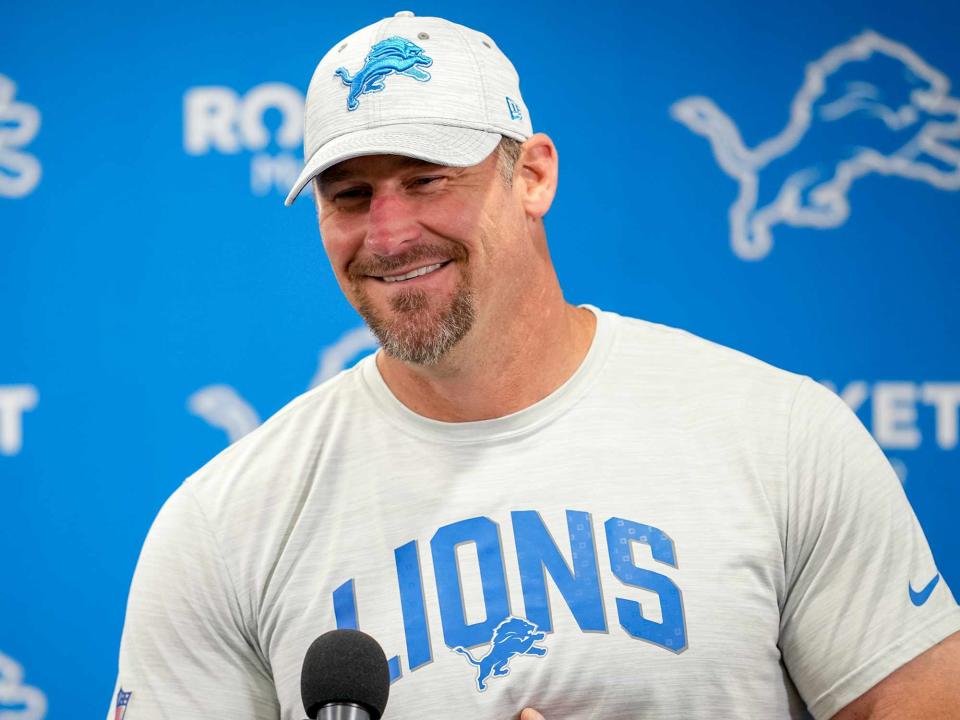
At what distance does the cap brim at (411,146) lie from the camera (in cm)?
94

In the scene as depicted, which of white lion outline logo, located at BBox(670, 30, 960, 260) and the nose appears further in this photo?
white lion outline logo, located at BBox(670, 30, 960, 260)

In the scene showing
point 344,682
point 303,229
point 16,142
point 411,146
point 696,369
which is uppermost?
point 16,142

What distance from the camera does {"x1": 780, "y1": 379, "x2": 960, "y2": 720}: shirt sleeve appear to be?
918 mm

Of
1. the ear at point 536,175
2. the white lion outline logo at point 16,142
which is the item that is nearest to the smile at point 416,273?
the ear at point 536,175

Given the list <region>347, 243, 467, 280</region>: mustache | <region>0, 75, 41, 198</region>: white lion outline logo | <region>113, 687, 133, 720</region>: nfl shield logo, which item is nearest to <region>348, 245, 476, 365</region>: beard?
<region>347, 243, 467, 280</region>: mustache

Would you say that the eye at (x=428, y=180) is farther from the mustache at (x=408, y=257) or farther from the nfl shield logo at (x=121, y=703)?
the nfl shield logo at (x=121, y=703)

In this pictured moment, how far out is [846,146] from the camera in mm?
1586

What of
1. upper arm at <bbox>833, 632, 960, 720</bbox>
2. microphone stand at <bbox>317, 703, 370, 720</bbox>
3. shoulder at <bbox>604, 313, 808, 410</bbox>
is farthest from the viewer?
shoulder at <bbox>604, 313, 808, 410</bbox>

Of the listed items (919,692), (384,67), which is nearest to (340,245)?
(384,67)

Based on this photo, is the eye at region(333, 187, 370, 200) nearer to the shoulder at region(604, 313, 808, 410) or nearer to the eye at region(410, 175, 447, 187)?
the eye at region(410, 175, 447, 187)

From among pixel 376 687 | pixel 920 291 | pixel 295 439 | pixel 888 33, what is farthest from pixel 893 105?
pixel 376 687

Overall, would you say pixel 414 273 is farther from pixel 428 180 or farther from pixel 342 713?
pixel 342 713

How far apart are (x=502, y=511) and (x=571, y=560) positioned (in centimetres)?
7

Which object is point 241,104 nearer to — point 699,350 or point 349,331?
point 349,331
